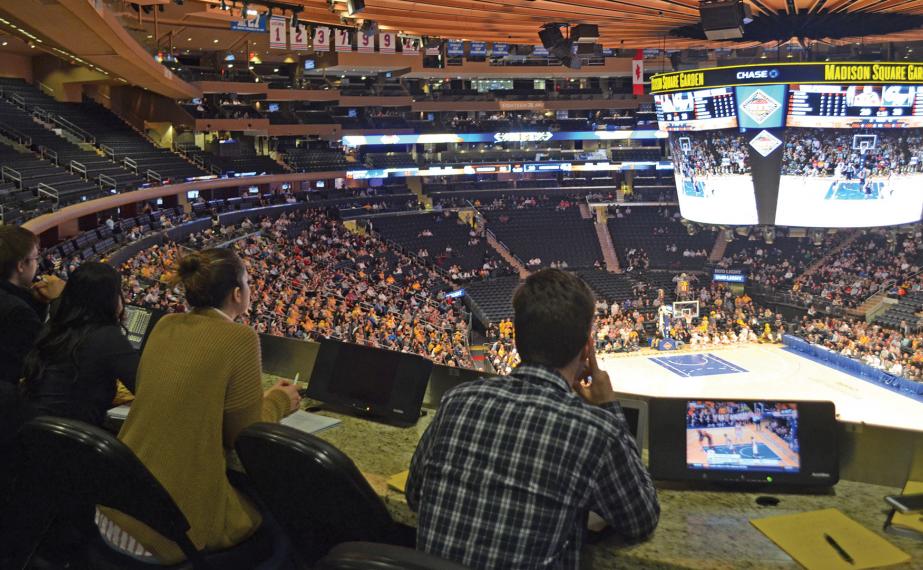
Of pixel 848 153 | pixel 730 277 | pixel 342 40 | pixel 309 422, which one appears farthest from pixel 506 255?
pixel 309 422

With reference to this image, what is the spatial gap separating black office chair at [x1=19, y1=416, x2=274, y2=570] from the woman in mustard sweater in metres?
0.10

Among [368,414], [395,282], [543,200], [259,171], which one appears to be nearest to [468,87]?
[543,200]

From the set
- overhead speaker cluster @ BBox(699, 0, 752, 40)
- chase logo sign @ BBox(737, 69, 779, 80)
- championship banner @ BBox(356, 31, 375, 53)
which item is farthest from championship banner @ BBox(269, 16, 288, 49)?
chase logo sign @ BBox(737, 69, 779, 80)

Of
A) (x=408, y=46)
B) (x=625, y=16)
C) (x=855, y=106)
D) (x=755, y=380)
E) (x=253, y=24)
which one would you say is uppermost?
(x=408, y=46)

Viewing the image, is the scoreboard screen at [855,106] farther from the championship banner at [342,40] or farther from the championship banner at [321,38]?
the championship banner at [321,38]

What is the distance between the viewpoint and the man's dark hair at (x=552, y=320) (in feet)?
6.46

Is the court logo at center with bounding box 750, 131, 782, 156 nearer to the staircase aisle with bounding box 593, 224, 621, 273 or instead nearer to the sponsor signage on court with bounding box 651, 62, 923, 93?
the sponsor signage on court with bounding box 651, 62, 923, 93

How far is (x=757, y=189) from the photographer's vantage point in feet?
58.1

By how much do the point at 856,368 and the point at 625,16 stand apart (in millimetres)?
11521

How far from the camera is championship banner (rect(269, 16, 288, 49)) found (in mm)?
15578

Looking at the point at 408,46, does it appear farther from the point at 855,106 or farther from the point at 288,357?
the point at 288,357

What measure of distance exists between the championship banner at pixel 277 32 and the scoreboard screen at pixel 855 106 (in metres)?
10.0

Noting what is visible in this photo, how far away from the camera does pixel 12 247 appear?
379cm

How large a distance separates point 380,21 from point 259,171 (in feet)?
59.2
